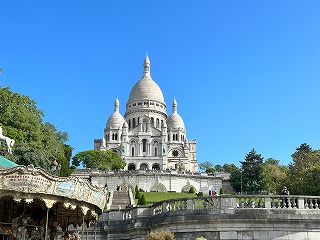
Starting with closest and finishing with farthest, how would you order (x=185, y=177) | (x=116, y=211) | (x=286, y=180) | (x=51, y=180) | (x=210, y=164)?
(x=51, y=180)
(x=116, y=211)
(x=286, y=180)
(x=185, y=177)
(x=210, y=164)

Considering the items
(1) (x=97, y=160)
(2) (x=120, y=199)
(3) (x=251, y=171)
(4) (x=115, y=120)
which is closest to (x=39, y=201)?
(2) (x=120, y=199)

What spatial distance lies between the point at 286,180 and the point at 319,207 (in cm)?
3575

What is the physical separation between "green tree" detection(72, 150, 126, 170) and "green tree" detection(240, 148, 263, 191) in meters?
30.3

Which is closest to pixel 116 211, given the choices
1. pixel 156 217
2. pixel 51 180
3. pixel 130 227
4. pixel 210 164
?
pixel 130 227

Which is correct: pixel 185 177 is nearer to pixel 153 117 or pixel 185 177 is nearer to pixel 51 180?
pixel 153 117

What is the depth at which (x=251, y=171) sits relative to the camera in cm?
7856

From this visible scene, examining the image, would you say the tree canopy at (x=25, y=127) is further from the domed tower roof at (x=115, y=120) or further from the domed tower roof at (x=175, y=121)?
the domed tower roof at (x=175, y=121)

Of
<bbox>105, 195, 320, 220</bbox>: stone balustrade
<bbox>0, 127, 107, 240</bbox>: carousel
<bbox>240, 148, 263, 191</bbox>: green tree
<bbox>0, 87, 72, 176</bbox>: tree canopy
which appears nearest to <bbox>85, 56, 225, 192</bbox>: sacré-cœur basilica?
<bbox>240, 148, 263, 191</bbox>: green tree

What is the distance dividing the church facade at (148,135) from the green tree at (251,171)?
35.4m

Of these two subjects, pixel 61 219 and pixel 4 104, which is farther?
pixel 4 104

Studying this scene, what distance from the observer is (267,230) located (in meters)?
21.9

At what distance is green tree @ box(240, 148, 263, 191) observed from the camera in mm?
77400

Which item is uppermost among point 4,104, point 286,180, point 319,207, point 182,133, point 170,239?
point 182,133

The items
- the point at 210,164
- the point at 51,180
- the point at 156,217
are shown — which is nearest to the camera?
the point at 51,180
